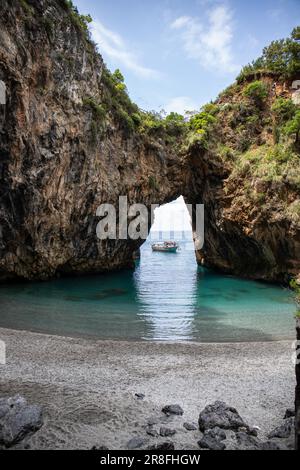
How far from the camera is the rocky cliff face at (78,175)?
54.2ft

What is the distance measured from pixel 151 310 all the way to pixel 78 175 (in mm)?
10582

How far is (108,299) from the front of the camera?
18172mm

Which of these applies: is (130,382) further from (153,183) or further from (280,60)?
(280,60)

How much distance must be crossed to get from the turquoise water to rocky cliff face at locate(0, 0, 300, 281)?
323 centimetres

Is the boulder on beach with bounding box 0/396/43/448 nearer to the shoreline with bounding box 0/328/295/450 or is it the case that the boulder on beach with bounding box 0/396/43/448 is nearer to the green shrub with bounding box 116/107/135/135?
the shoreline with bounding box 0/328/295/450

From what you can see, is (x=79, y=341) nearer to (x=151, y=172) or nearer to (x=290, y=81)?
(x=151, y=172)

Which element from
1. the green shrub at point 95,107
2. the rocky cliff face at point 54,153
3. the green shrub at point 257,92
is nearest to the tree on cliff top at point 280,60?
the green shrub at point 257,92

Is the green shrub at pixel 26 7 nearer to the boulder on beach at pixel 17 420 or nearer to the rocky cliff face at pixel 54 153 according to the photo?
the rocky cliff face at pixel 54 153

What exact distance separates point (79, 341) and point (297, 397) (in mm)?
7671

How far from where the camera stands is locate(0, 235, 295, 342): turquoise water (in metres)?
12.3

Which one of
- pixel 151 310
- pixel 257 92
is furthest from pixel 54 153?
pixel 257 92

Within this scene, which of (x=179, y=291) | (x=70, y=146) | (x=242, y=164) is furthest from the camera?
(x=242, y=164)

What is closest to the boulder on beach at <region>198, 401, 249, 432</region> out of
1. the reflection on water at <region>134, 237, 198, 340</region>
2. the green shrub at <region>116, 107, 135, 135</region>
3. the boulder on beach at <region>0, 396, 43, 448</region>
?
the boulder on beach at <region>0, 396, 43, 448</region>

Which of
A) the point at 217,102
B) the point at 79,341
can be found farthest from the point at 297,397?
the point at 217,102
